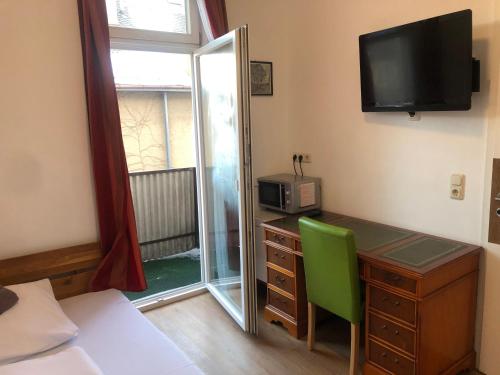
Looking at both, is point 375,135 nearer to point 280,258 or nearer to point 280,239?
point 280,239

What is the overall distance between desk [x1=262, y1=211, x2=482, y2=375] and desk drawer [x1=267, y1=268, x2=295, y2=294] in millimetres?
580

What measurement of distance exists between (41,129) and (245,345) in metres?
1.94

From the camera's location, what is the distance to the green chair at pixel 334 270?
2127mm

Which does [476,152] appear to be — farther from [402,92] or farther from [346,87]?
[346,87]

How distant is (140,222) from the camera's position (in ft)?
13.9

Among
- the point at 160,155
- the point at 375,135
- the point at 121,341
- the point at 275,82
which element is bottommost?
the point at 121,341

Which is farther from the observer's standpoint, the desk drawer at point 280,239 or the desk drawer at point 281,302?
the desk drawer at point 281,302

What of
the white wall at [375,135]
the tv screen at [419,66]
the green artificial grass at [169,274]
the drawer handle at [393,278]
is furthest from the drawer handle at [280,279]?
the tv screen at [419,66]

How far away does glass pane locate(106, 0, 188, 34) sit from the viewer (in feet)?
9.37

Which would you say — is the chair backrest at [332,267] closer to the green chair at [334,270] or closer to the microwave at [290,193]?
the green chair at [334,270]

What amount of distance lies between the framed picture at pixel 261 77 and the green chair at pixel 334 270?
1.42 meters

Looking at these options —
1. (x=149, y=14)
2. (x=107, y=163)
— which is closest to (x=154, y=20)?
(x=149, y=14)

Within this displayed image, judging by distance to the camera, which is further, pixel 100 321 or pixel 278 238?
pixel 278 238

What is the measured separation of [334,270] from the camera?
2.22 meters
